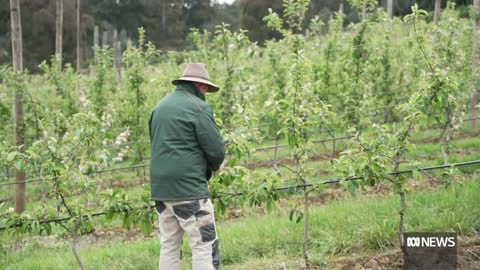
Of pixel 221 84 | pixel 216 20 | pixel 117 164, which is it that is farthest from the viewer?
pixel 216 20

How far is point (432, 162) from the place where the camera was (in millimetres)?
7898

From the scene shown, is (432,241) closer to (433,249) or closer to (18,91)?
(433,249)

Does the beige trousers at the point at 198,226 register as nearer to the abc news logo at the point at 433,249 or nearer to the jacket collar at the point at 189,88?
the jacket collar at the point at 189,88

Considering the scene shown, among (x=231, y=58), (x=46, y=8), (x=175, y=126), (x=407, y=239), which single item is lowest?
(x=407, y=239)

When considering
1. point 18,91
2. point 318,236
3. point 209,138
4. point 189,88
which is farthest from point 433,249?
point 18,91

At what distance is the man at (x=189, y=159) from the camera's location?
155 inches

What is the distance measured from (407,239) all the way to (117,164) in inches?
355

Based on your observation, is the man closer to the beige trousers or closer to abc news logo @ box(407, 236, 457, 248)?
the beige trousers

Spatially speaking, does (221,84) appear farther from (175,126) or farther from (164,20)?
(164,20)

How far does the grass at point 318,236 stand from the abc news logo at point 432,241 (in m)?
0.73

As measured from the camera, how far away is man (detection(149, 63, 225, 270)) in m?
3.94

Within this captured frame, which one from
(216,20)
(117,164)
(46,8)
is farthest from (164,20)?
(117,164)

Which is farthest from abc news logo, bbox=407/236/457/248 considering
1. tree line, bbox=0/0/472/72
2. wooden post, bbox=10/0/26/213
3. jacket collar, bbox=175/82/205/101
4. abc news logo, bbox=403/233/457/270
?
tree line, bbox=0/0/472/72

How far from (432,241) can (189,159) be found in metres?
2.08
